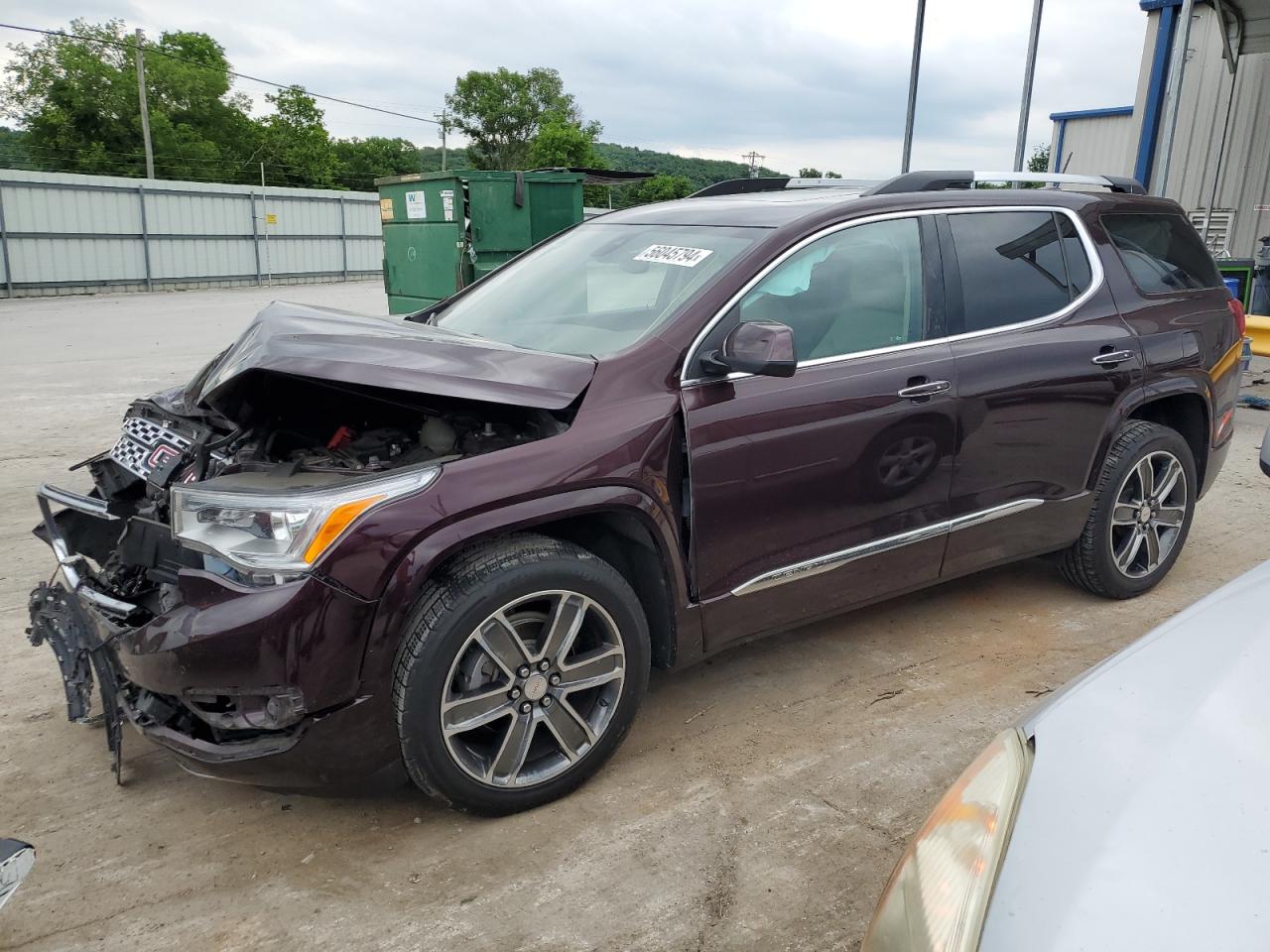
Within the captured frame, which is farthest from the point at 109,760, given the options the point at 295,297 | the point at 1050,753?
the point at 295,297

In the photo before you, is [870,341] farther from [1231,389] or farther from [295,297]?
[295,297]

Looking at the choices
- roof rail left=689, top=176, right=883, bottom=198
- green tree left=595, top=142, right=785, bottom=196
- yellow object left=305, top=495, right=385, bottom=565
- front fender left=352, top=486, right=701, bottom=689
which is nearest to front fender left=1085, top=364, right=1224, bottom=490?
roof rail left=689, top=176, right=883, bottom=198

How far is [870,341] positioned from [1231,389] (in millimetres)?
2356

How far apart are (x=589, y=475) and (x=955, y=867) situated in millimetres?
1504

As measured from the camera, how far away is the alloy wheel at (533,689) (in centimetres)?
264

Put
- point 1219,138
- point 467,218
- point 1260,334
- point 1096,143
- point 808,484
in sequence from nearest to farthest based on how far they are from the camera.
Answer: point 808,484 < point 1260,334 < point 467,218 < point 1219,138 < point 1096,143

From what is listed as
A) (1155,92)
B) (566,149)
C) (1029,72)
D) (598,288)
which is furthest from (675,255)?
(566,149)

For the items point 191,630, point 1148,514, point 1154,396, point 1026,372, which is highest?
point 1026,372

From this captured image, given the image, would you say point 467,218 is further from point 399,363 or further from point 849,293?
point 399,363

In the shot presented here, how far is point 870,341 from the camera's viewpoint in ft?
11.1

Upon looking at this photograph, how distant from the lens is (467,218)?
424 inches

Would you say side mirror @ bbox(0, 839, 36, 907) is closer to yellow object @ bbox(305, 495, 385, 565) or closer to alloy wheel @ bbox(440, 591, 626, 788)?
yellow object @ bbox(305, 495, 385, 565)

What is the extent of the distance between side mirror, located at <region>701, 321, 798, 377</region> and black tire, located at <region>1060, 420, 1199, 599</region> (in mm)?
1952

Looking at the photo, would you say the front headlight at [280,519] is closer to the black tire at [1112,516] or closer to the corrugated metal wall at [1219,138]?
the black tire at [1112,516]
